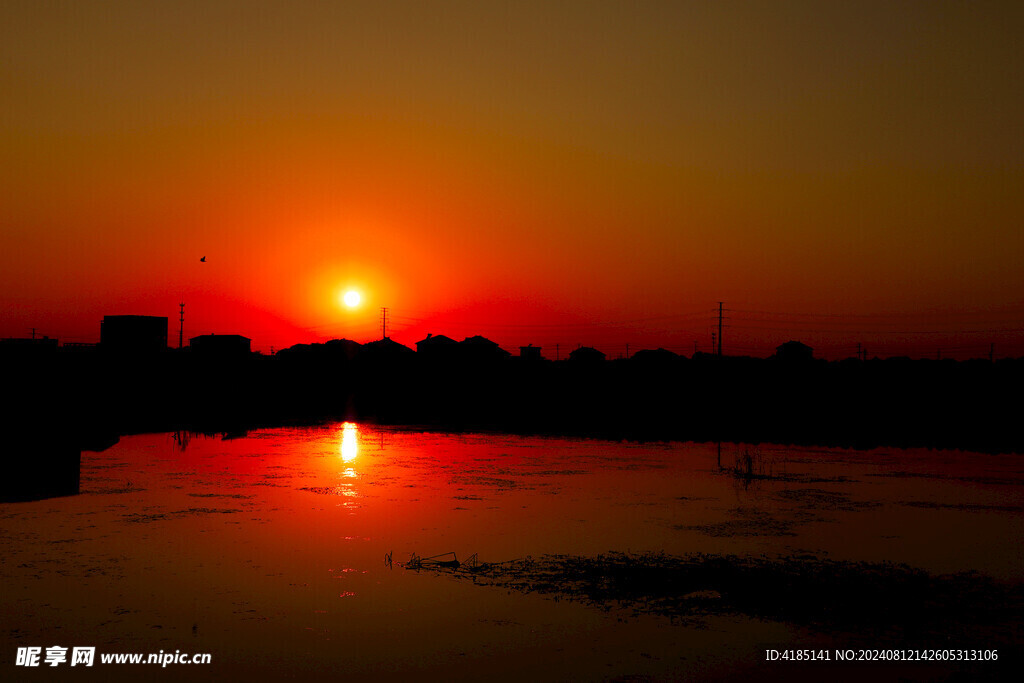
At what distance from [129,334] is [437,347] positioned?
2074 inches

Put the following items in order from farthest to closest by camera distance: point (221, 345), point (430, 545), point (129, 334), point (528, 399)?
point (221, 345)
point (528, 399)
point (129, 334)
point (430, 545)

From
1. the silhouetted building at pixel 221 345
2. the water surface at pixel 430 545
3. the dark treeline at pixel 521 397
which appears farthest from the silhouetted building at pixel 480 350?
the water surface at pixel 430 545

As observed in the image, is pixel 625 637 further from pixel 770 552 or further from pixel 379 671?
pixel 770 552

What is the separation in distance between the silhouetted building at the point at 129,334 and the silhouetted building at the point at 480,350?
149 feet

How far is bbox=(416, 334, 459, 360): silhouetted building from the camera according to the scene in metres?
85.2

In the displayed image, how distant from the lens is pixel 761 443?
113 feet

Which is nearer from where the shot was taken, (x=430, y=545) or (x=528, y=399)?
(x=430, y=545)

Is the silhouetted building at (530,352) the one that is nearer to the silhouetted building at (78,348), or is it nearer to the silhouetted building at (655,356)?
the silhouetted building at (655,356)

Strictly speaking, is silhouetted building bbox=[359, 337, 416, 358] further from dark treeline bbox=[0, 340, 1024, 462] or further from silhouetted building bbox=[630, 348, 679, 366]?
silhouetted building bbox=[630, 348, 679, 366]

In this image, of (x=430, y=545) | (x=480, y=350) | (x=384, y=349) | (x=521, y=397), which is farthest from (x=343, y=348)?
(x=430, y=545)

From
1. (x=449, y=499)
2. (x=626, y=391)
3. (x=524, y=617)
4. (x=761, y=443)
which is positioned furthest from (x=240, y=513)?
(x=626, y=391)

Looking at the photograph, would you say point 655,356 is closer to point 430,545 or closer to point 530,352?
point 530,352

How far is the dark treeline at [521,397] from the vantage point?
787 inches

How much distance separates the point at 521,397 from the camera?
209 ft
